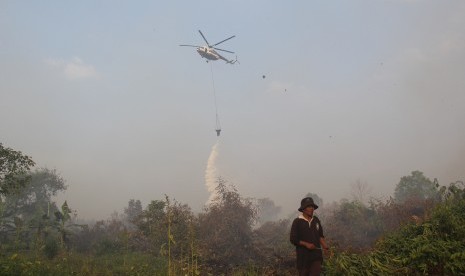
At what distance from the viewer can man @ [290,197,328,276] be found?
6.52 m

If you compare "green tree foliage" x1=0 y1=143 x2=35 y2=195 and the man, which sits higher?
"green tree foliage" x1=0 y1=143 x2=35 y2=195

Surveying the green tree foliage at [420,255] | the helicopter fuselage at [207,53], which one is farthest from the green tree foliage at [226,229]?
the helicopter fuselage at [207,53]

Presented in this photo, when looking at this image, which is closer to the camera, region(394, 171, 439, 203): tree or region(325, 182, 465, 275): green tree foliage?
region(325, 182, 465, 275): green tree foliage

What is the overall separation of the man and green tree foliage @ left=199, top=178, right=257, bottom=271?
7163 millimetres

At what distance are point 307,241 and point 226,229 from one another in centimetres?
1093

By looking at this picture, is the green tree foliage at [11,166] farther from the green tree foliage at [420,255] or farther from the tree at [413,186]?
the tree at [413,186]

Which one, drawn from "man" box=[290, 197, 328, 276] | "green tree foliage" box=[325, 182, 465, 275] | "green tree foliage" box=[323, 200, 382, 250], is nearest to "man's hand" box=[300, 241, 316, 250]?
"man" box=[290, 197, 328, 276]

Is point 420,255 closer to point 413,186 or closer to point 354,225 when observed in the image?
point 354,225

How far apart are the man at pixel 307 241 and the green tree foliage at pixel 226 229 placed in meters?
7.16

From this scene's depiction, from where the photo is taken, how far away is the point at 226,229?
17078 mm

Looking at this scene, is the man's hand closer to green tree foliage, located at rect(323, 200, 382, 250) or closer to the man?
the man

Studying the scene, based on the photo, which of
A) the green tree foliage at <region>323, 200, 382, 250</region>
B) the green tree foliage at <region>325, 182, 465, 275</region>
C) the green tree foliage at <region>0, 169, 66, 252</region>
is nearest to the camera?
the green tree foliage at <region>325, 182, 465, 275</region>

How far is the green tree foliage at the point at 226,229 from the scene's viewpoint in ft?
49.7

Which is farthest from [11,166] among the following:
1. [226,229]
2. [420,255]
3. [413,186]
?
[413,186]
